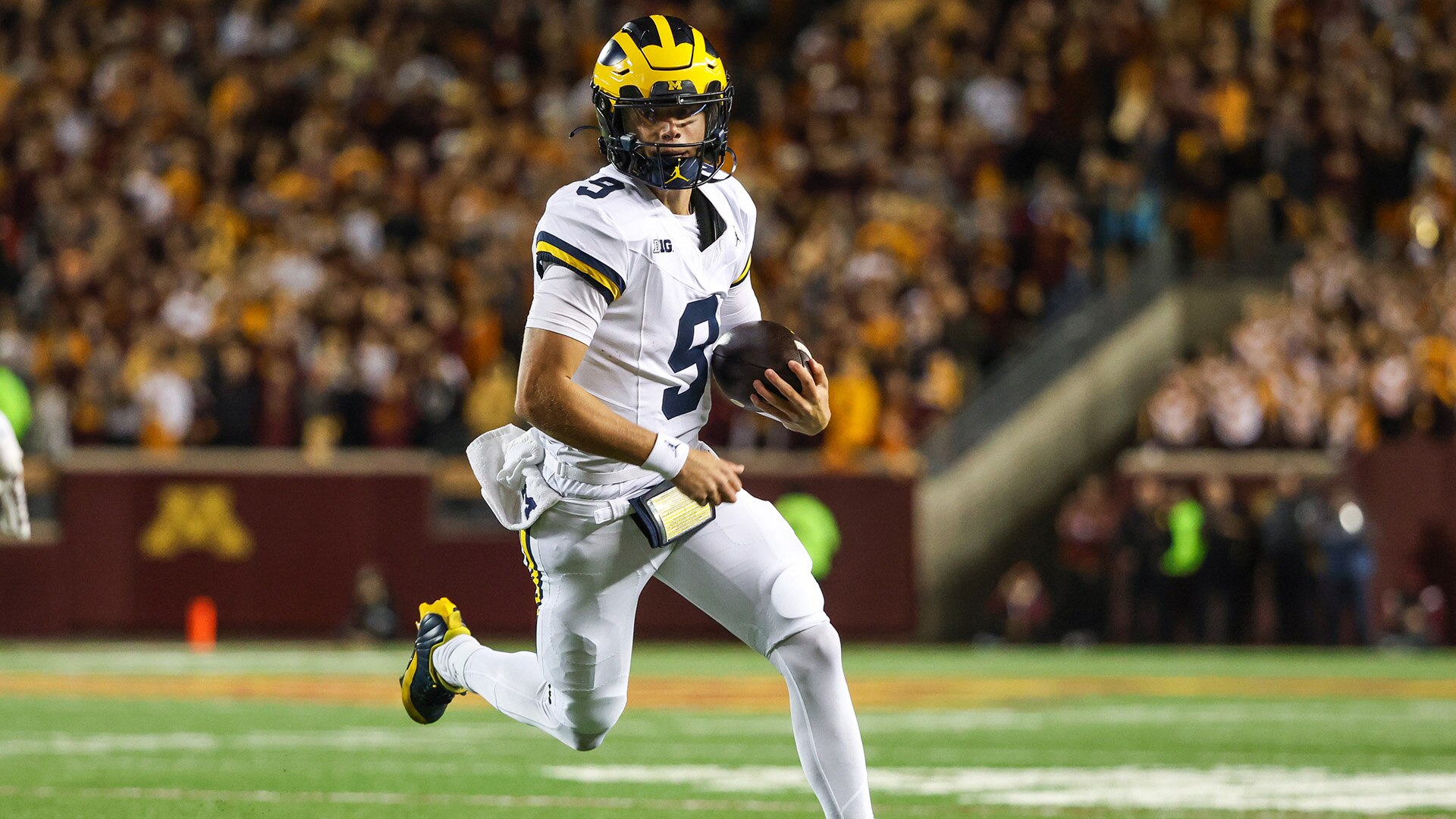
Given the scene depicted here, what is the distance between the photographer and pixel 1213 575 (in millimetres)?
17250

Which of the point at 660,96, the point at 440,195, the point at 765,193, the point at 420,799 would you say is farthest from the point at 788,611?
the point at 440,195

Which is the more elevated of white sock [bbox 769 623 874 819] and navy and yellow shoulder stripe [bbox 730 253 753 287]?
navy and yellow shoulder stripe [bbox 730 253 753 287]

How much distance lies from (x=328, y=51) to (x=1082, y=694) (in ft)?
39.1

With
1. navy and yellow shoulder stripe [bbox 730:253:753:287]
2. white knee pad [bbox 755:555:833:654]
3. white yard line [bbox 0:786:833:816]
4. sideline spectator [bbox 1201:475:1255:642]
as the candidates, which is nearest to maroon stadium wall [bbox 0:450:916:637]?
sideline spectator [bbox 1201:475:1255:642]

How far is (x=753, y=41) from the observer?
72.5 ft

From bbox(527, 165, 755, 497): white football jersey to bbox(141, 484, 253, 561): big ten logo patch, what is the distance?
12.2 metres

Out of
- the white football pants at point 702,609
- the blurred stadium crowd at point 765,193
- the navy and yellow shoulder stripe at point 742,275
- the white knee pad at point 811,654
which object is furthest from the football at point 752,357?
the blurred stadium crowd at point 765,193

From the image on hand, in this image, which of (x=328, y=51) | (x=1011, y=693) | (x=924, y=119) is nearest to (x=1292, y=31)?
(x=924, y=119)

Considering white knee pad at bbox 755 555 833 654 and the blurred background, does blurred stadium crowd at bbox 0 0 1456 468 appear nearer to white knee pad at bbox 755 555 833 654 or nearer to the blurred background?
the blurred background

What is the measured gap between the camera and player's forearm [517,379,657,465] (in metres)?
4.96

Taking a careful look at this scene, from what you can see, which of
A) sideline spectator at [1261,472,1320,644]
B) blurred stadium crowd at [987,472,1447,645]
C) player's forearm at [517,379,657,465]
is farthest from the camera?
sideline spectator at [1261,472,1320,644]

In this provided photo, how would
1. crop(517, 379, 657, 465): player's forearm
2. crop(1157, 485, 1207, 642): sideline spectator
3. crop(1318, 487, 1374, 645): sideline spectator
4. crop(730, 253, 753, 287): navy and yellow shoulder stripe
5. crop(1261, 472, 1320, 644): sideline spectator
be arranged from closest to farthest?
1. crop(517, 379, 657, 465): player's forearm
2. crop(730, 253, 753, 287): navy and yellow shoulder stripe
3. crop(1318, 487, 1374, 645): sideline spectator
4. crop(1261, 472, 1320, 644): sideline spectator
5. crop(1157, 485, 1207, 642): sideline spectator

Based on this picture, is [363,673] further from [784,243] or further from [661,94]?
[661,94]

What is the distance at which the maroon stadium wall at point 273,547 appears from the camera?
17.1 m
